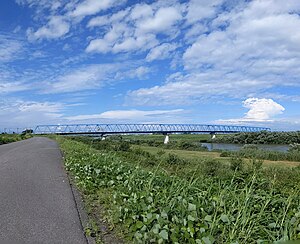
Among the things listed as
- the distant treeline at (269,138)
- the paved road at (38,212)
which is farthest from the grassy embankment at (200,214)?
the distant treeline at (269,138)

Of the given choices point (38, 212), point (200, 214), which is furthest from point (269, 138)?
point (200, 214)

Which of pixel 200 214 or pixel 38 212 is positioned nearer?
pixel 200 214

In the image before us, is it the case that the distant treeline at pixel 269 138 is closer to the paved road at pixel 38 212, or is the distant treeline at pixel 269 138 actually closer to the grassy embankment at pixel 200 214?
the paved road at pixel 38 212

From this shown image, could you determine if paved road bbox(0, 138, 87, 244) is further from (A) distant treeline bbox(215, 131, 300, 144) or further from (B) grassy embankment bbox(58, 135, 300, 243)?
(A) distant treeline bbox(215, 131, 300, 144)

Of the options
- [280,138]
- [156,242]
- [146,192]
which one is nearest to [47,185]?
[146,192]

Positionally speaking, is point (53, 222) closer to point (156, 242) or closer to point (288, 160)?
point (156, 242)

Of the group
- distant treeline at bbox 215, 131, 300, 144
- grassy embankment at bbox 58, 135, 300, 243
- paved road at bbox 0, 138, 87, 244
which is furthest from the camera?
distant treeline at bbox 215, 131, 300, 144

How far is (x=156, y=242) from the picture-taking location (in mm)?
4770

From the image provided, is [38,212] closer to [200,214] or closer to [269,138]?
[200,214]

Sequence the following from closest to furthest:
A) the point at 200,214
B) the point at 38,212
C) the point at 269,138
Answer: the point at 200,214 → the point at 38,212 → the point at 269,138

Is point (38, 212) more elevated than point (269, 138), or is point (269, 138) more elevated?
point (269, 138)

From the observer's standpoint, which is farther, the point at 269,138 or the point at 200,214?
the point at 269,138

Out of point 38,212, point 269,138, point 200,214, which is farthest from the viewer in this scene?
point 269,138

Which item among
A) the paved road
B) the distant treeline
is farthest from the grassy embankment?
the distant treeline
